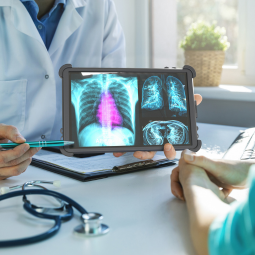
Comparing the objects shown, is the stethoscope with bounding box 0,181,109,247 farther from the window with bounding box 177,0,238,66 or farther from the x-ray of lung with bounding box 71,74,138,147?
the window with bounding box 177,0,238,66

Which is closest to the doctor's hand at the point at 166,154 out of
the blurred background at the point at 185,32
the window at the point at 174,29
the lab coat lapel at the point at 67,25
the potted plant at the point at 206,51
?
the lab coat lapel at the point at 67,25

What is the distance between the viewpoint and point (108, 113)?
2.58 ft

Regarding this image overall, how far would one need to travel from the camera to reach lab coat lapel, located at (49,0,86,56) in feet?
3.82

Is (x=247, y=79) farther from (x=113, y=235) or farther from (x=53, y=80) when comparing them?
(x=113, y=235)

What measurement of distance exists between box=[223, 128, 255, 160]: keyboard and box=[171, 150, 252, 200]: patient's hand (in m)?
0.23

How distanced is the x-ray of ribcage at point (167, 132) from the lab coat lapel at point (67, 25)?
1.90 ft

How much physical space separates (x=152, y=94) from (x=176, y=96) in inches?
2.4

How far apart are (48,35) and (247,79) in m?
1.20

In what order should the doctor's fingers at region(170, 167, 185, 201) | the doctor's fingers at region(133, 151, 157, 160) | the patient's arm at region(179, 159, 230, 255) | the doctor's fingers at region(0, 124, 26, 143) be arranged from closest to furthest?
Answer: the patient's arm at region(179, 159, 230, 255) < the doctor's fingers at region(170, 167, 185, 201) < the doctor's fingers at region(0, 124, 26, 143) < the doctor's fingers at region(133, 151, 157, 160)

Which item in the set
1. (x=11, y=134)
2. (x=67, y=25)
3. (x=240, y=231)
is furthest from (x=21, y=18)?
(x=240, y=231)

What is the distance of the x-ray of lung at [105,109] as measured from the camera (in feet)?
2.52

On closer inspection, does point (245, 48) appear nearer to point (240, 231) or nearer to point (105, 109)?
point (105, 109)

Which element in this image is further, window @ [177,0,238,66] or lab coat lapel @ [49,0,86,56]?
window @ [177,0,238,66]

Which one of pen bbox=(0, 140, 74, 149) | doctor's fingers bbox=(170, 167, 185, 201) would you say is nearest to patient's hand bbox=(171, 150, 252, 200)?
doctor's fingers bbox=(170, 167, 185, 201)
